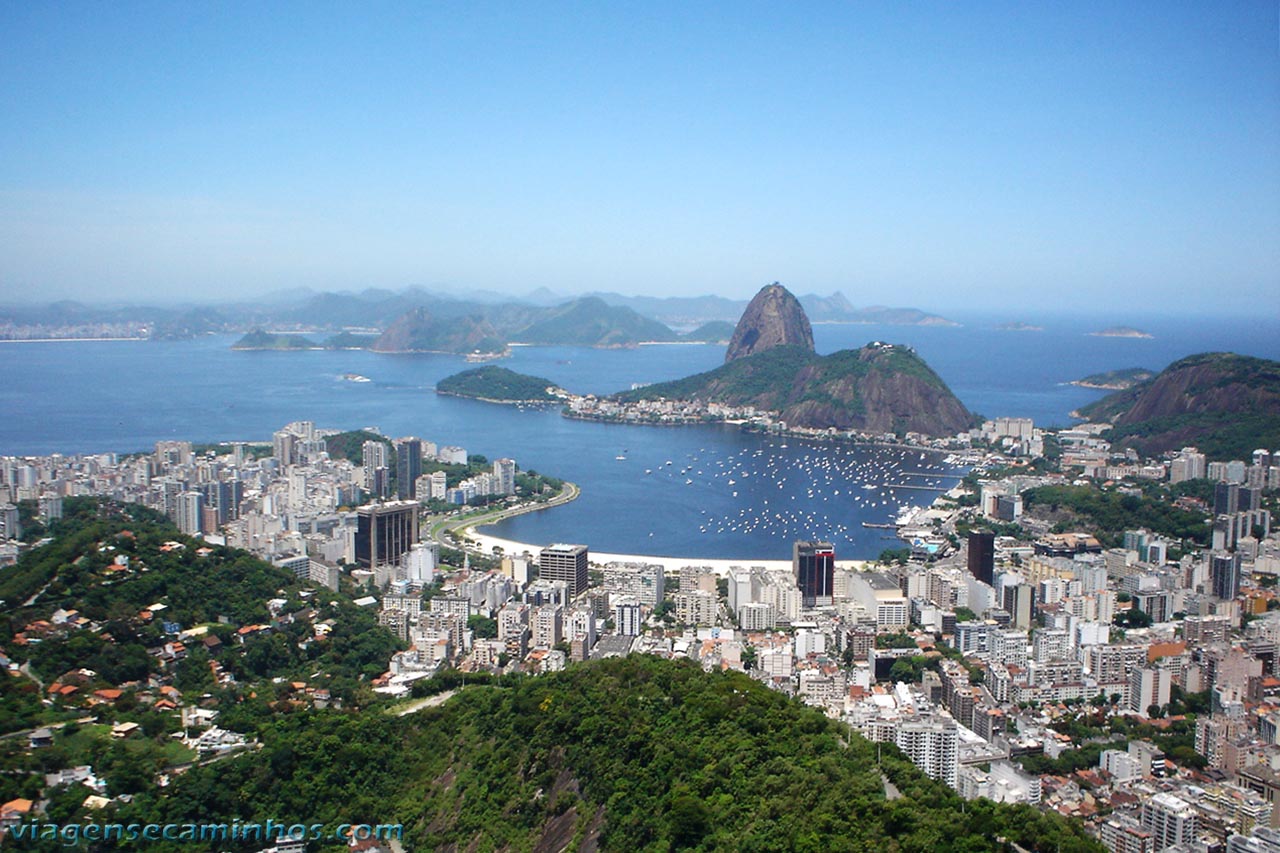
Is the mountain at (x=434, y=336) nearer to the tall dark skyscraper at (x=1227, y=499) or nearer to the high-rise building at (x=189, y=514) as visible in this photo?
the high-rise building at (x=189, y=514)

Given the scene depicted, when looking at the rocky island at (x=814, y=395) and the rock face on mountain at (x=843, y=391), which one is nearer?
the rock face on mountain at (x=843, y=391)

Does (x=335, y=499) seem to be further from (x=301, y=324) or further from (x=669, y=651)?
(x=301, y=324)

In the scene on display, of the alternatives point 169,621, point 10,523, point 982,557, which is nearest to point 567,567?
point 169,621

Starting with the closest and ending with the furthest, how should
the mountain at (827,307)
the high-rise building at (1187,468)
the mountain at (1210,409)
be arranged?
the high-rise building at (1187,468) < the mountain at (1210,409) < the mountain at (827,307)

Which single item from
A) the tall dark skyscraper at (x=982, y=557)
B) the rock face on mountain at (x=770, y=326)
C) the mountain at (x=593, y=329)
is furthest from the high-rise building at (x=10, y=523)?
the mountain at (x=593, y=329)

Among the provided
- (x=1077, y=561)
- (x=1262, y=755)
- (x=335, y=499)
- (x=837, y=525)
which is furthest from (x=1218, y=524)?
(x=335, y=499)

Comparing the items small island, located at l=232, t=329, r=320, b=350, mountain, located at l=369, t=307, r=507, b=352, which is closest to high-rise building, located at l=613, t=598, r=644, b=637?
mountain, located at l=369, t=307, r=507, b=352
